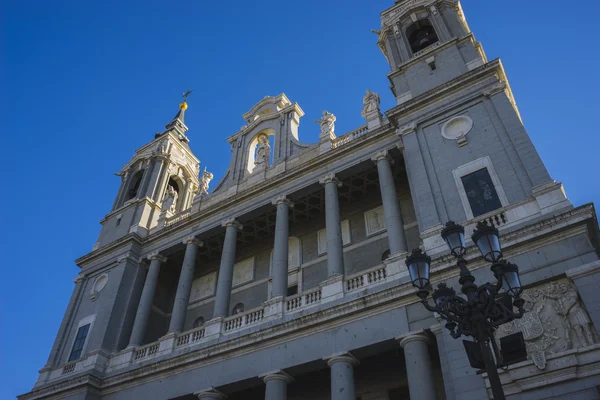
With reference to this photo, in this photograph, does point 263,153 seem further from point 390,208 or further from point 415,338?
point 415,338

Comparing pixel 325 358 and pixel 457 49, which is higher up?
pixel 457 49

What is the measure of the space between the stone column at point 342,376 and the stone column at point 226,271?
6144 millimetres

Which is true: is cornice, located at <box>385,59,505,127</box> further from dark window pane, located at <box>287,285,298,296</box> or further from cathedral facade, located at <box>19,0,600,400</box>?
dark window pane, located at <box>287,285,298,296</box>

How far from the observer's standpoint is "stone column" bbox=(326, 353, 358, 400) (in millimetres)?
14750

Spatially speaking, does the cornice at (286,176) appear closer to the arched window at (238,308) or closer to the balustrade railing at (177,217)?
the balustrade railing at (177,217)

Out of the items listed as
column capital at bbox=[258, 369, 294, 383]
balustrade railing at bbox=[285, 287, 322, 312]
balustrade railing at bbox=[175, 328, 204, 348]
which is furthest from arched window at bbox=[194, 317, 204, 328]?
column capital at bbox=[258, 369, 294, 383]

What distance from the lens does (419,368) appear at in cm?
1396

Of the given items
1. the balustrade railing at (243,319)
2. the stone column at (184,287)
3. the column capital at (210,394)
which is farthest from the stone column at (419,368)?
the stone column at (184,287)

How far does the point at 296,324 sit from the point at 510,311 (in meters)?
9.67

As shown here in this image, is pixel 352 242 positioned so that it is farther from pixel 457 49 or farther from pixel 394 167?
pixel 457 49

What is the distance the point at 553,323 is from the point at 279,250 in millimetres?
10732

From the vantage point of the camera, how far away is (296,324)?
662 inches

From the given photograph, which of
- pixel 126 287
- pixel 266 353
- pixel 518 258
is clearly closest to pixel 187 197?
pixel 126 287

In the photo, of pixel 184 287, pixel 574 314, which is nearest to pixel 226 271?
pixel 184 287
